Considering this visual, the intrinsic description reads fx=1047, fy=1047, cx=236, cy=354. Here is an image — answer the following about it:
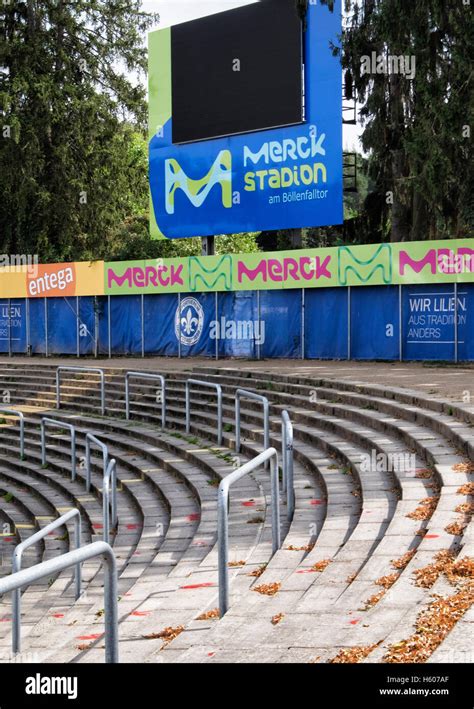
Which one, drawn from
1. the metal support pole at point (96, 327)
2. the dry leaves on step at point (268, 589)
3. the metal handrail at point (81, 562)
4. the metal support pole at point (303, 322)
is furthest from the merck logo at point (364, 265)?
the metal handrail at point (81, 562)

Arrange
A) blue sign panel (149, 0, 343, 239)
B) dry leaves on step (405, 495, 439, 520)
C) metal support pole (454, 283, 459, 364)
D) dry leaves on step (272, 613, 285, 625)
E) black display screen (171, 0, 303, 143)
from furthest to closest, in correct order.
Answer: black display screen (171, 0, 303, 143) < blue sign panel (149, 0, 343, 239) < metal support pole (454, 283, 459, 364) < dry leaves on step (405, 495, 439, 520) < dry leaves on step (272, 613, 285, 625)

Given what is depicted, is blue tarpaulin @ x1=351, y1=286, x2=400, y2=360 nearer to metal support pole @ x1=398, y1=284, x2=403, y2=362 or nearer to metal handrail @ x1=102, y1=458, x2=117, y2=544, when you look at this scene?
metal support pole @ x1=398, y1=284, x2=403, y2=362

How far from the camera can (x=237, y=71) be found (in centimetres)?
3069

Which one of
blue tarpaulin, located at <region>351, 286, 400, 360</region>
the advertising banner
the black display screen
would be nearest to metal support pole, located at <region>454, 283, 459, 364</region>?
the advertising banner

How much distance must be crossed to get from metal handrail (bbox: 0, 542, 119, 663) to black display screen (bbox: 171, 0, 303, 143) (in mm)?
24808

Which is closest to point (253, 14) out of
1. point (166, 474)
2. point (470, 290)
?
point (470, 290)

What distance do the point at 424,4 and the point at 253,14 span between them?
809 cm

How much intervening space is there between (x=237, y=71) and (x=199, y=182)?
3541mm

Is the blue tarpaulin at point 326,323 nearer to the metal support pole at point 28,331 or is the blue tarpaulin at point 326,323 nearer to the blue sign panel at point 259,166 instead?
the blue sign panel at point 259,166

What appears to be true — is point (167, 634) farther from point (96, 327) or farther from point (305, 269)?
point (96, 327)

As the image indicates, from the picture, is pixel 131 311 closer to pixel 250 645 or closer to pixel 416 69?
pixel 416 69

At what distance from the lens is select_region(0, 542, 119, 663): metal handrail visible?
4508 mm

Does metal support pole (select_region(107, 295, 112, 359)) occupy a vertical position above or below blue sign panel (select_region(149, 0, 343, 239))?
below

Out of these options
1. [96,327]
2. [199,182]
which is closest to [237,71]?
[199,182]
